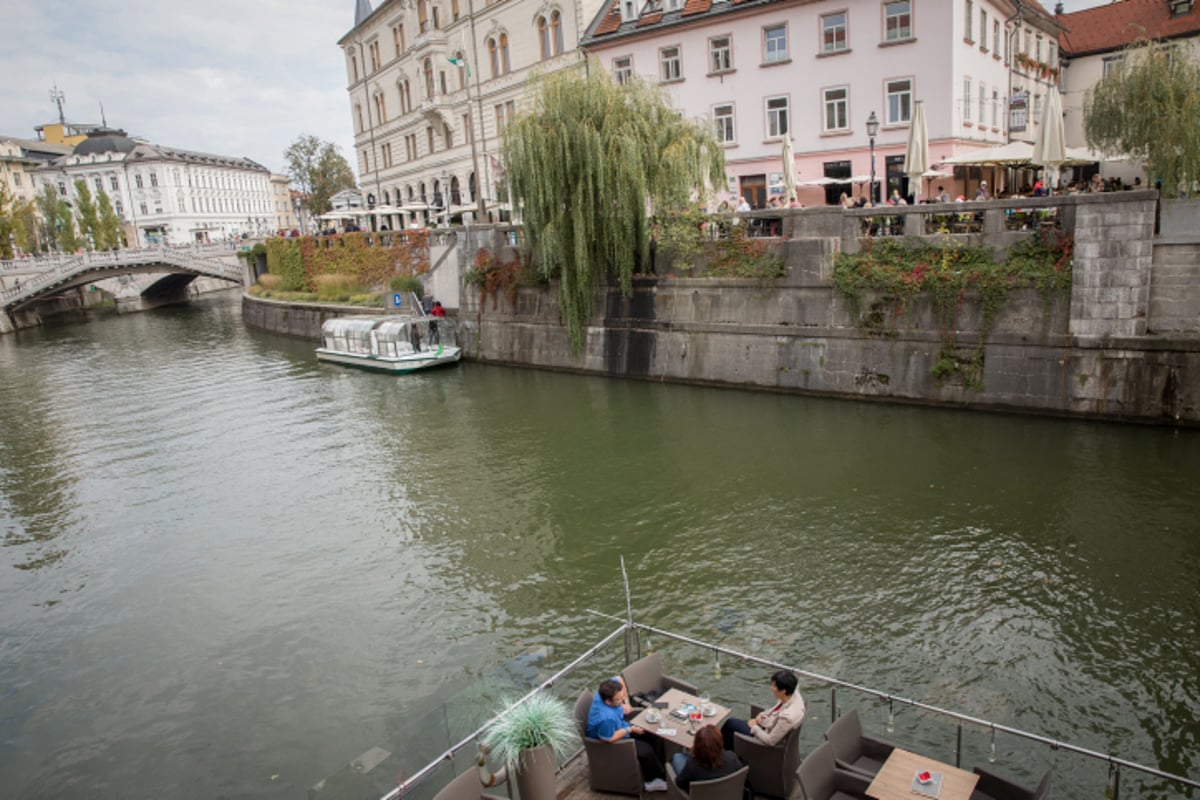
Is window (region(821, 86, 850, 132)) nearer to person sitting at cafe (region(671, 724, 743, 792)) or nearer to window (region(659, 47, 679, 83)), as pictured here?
window (region(659, 47, 679, 83))

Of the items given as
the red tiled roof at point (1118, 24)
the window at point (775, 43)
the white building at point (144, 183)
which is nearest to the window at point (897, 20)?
the window at point (775, 43)

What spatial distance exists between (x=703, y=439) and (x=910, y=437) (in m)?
4.91

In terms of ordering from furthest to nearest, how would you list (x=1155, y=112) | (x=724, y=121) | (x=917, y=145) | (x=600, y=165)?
(x=724, y=121) → (x=600, y=165) → (x=917, y=145) → (x=1155, y=112)

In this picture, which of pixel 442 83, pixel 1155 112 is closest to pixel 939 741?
pixel 1155 112

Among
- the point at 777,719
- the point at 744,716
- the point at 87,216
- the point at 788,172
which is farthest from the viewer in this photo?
the point at 87,216

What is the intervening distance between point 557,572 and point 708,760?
752cm

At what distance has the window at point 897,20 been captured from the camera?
96.4 feet

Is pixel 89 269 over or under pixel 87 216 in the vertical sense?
under

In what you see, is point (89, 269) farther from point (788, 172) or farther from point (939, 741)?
point (939, 741)

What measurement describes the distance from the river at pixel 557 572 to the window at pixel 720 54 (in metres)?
16.5

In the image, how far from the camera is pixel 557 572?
46.4 feet

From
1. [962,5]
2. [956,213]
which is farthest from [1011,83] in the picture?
[956,213]

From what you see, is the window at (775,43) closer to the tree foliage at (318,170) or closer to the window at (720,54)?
the window at (720,54)

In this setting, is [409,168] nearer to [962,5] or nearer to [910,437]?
[962,5]
